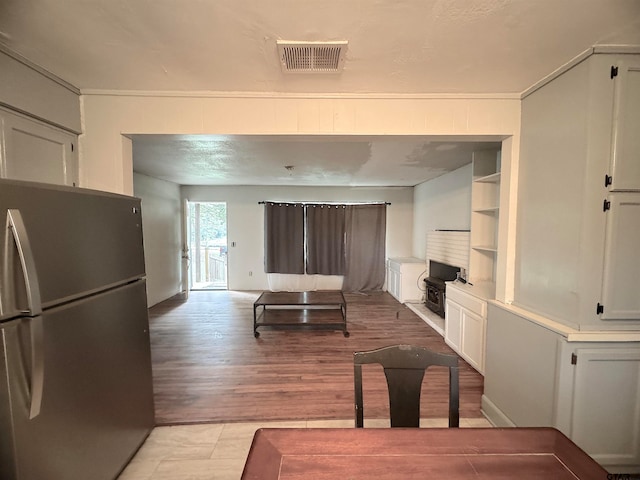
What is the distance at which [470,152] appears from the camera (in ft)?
10.6

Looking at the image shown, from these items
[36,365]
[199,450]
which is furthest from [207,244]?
[36,365]

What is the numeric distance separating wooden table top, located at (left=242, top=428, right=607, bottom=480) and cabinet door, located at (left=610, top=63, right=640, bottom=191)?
4.62ft

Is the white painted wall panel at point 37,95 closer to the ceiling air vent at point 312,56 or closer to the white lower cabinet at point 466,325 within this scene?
the ceiling air vent at point 312,56

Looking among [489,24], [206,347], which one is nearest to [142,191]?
[206,347]

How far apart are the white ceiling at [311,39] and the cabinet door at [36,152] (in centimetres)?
38

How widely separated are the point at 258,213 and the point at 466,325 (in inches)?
189

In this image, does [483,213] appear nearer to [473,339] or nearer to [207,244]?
[473,339]

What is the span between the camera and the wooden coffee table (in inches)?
145

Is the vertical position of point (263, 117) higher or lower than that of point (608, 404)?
higher

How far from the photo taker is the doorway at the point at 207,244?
6266 mm

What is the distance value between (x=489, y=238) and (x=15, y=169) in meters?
4.07

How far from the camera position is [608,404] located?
4.96ft

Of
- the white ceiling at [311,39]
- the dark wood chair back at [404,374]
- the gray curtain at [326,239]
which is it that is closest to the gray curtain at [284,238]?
the gray curtain at [326,239]

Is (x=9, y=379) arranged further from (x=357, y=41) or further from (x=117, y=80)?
(x=357, y=41)
